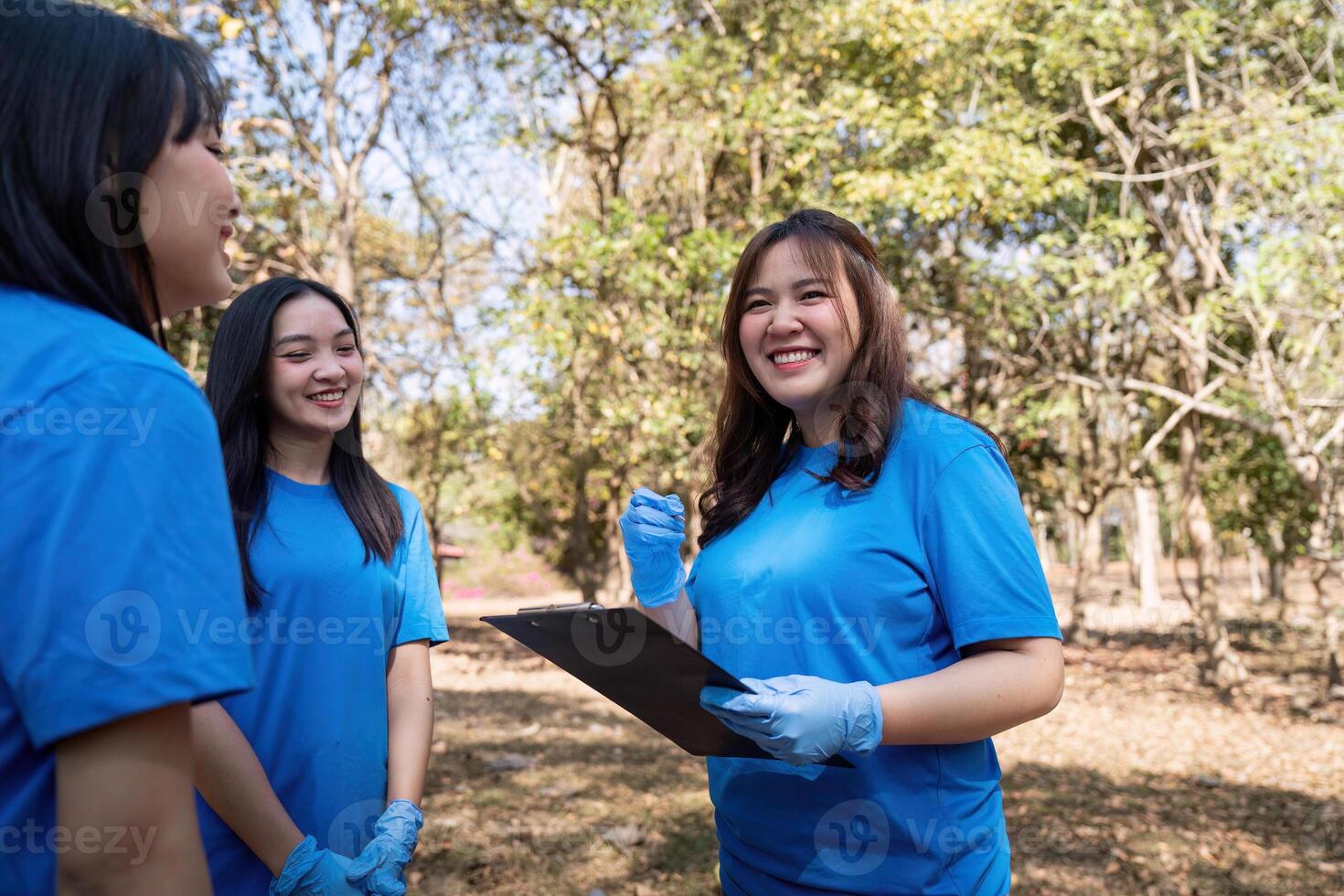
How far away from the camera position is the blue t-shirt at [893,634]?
157 centimetres

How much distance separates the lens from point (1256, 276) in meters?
6.55

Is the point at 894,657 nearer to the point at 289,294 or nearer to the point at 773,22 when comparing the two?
the point at 289,294

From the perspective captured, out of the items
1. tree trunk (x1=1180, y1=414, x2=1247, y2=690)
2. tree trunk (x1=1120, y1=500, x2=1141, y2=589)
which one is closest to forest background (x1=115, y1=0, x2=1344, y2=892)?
tree trunk (x1=1180, y1=414, x2=1247, y2=690)

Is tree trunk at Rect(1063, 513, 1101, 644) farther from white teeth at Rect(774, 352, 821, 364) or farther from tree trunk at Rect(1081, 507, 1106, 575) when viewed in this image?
white teeth at Rect(774, 352, 821, 364)

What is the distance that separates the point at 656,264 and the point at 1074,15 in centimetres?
390

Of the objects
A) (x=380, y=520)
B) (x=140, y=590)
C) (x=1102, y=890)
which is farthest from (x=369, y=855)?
(x=1102, y=890)

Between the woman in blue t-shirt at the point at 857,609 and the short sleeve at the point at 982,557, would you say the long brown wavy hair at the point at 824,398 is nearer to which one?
the woman in blue t-shirt at the point at 857,609

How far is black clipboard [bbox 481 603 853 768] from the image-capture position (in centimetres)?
141

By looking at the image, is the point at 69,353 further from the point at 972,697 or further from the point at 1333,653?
the point at 1333,653

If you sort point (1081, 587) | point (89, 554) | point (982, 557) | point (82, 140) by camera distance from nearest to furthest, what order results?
point (89, 554) < point (82, 140) < point (982, 557) < point (1081, 587)

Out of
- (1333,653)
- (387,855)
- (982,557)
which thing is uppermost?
(982,557)

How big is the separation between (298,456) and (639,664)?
3.24ft

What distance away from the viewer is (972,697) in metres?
1.51

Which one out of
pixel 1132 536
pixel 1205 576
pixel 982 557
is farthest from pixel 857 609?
pixel 1132 536
